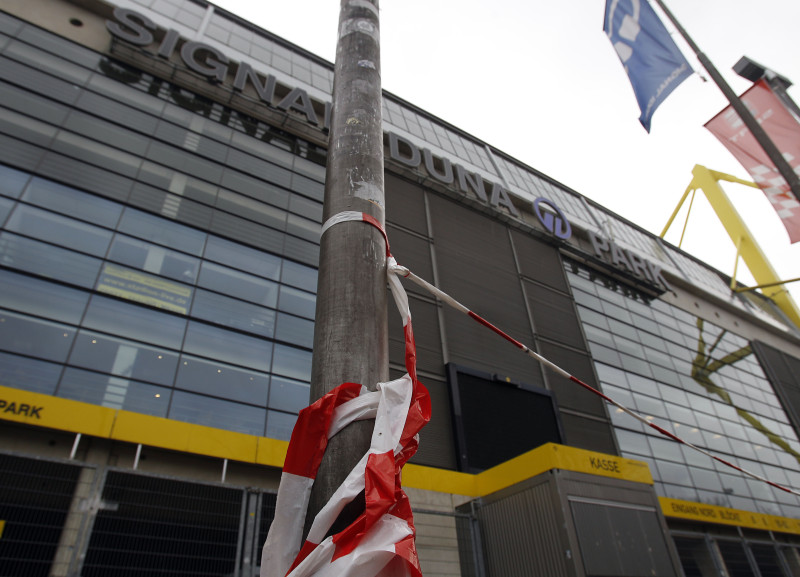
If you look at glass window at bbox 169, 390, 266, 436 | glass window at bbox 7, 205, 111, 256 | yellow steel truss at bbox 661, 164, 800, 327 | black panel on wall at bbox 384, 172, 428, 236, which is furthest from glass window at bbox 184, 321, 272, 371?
yellow steel truss at bbox 661, 164, 800, 327

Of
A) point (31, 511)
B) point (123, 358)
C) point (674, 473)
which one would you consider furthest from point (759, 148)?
point (31, 511)

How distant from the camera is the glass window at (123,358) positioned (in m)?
10.5

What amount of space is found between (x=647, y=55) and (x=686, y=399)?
57.0ft

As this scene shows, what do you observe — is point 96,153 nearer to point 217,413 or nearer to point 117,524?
point 217,413

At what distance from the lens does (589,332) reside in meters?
21.9

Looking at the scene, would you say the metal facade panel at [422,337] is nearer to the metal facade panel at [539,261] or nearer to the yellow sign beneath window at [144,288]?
the yellow sign beneath window at [144,288]

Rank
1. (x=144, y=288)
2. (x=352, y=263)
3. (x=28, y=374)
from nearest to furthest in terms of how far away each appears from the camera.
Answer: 1. (x=352, y=263)
2. (x=28, y=374)
3. (x=144, y=288)

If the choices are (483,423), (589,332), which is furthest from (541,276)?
(483,423)

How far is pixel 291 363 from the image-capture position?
1317 cm

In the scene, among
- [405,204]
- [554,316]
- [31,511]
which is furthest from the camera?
[554,316]

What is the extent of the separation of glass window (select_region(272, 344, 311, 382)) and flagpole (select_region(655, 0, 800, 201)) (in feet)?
33.5

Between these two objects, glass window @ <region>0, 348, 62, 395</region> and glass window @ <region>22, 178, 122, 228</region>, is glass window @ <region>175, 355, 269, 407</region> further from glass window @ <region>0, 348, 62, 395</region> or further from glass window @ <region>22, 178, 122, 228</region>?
glass window @ <region>22, 178, 122, 228</region>

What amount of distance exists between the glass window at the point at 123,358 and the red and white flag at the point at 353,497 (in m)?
10.2

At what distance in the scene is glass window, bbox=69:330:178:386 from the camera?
10.5 metres
